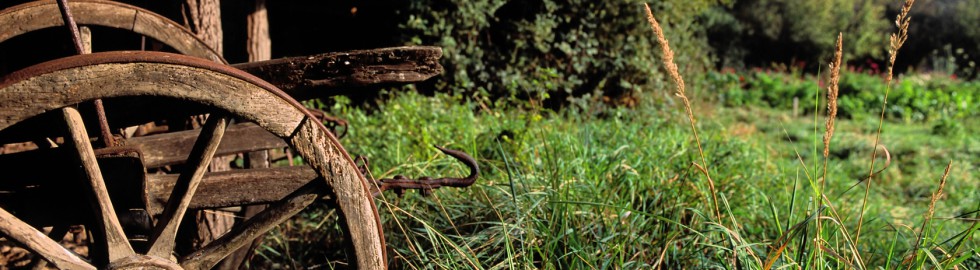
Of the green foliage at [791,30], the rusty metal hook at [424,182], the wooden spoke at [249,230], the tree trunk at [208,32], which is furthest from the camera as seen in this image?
the green foliage at [791,30]

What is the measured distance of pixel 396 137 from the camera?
4785mm

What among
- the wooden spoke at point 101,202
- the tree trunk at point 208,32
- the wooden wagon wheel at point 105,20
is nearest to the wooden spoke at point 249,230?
the wooden spoke at point 101,202

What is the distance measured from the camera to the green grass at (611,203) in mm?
2506

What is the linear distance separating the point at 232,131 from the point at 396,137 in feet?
5.70

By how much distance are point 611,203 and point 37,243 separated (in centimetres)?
207

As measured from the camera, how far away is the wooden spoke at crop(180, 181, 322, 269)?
7.07 ft

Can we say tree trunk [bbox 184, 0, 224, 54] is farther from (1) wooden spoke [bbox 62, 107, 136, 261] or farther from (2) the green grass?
(1) wooden spoke [bbox 62, 107, 136, 261]

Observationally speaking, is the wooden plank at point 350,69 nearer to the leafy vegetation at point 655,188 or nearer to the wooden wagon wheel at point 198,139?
the wooden wagon wheel at point 198,139

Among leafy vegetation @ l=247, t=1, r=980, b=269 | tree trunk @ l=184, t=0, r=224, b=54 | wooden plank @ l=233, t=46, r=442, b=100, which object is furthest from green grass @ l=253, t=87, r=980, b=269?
tree trunk @ l=184, t=0, r=224, b=54

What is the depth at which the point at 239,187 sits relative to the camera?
90.8 inches

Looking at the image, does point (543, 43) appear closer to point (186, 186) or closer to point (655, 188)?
point (655, 188)

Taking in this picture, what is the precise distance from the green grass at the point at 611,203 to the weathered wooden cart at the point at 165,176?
1.11 ft

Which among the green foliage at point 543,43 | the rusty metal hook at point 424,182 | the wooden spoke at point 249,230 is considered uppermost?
the green foliage at point 543,43

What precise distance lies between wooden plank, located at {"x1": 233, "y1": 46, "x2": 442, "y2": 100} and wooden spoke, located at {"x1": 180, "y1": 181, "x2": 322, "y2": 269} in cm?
30
